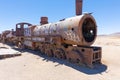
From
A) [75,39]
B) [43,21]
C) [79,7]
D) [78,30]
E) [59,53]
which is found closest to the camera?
[78,30]

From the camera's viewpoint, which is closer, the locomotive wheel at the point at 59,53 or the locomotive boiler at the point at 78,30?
the locomotive boiler at the point at 78,30

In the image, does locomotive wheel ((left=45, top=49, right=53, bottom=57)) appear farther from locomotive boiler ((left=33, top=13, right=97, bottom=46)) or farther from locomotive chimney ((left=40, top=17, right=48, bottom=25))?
locomotive chimney ((left=40, top=17, right=48, bottom=25))

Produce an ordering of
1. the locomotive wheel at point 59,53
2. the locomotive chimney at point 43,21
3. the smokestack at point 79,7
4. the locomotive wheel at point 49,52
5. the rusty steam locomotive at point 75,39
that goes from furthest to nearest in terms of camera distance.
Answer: the locomotive chimney at point 43,21 < the locomotive wheel at point 49,52 < the locomotive wheel at point 59,53 < the smokestack at point 79,7 < the rusty steam locomotive at point 75,39

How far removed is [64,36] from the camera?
12672 millimetres

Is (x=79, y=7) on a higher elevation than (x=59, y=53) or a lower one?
higher

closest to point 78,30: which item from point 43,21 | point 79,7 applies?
point 79,7

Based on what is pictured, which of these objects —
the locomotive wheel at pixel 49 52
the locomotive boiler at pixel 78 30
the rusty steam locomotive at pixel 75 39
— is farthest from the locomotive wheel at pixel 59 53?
the locomotive wheel at pixel 49 52

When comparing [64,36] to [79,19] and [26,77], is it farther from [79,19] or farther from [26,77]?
[26,77]

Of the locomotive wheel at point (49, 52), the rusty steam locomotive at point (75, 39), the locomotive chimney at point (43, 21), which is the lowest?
the locomotive wheel at point (49, 52)

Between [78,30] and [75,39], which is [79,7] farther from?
[75,39]

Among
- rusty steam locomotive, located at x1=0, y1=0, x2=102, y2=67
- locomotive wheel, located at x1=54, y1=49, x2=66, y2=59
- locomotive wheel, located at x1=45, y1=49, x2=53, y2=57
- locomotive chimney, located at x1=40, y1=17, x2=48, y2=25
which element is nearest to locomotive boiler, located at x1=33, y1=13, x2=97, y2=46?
rusty steam locomotive, located at x1=0, y1=0, x2=102, y2=67

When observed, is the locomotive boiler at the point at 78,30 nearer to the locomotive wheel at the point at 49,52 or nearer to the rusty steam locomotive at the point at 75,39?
the rusty steam locomotive at the point at 75,39

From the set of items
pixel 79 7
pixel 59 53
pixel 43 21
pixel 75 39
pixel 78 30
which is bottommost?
pixel 59 53

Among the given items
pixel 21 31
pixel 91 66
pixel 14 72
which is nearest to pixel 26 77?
pixel 14 72
